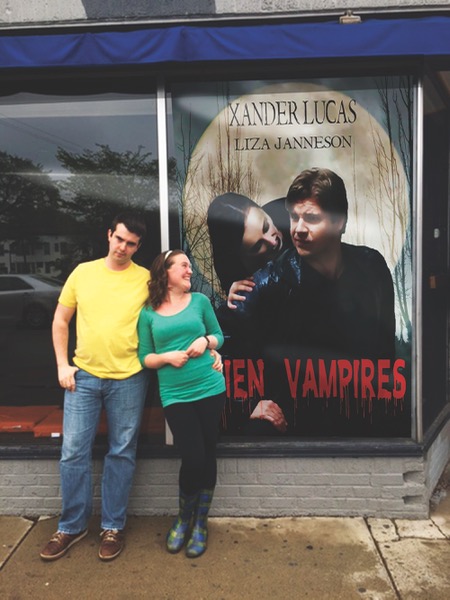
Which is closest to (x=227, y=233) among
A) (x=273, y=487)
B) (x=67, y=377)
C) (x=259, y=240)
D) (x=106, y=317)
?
(x=259, y=240)

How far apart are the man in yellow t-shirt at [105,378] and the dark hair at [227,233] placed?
583 millimetres

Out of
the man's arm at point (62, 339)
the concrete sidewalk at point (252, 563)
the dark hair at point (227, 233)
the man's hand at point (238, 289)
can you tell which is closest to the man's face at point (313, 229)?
the dark hair at point (227, 233)

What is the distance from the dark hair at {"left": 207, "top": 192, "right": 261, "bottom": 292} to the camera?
3889mm

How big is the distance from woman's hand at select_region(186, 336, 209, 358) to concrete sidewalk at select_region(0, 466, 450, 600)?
1214 millimetres

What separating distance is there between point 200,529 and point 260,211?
2044 millimetres

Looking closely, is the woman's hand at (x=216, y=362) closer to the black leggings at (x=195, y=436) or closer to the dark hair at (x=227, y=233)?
the black leggings at (x=195, y=436)

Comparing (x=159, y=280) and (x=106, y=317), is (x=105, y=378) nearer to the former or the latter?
(x=106, y=317)

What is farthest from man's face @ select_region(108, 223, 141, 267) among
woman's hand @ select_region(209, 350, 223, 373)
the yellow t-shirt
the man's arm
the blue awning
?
the blue awning

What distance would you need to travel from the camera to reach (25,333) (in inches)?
166

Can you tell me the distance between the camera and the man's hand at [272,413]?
13.0 ft

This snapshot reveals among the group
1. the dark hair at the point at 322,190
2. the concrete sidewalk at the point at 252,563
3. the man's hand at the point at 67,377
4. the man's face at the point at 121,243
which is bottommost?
the concrete sidewalk at the point at 252,563

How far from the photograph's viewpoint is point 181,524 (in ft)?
11.5

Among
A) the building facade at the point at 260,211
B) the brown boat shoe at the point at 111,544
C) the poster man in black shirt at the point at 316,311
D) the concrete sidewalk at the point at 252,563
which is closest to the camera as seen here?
the concrete sidewalk at the point at 252,563

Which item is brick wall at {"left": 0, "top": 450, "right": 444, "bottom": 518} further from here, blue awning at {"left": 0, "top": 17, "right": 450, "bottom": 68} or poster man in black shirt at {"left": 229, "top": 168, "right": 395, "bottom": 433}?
blue awning at {"left": 0, "top": 17, "right": 450, "bottom": 68}
